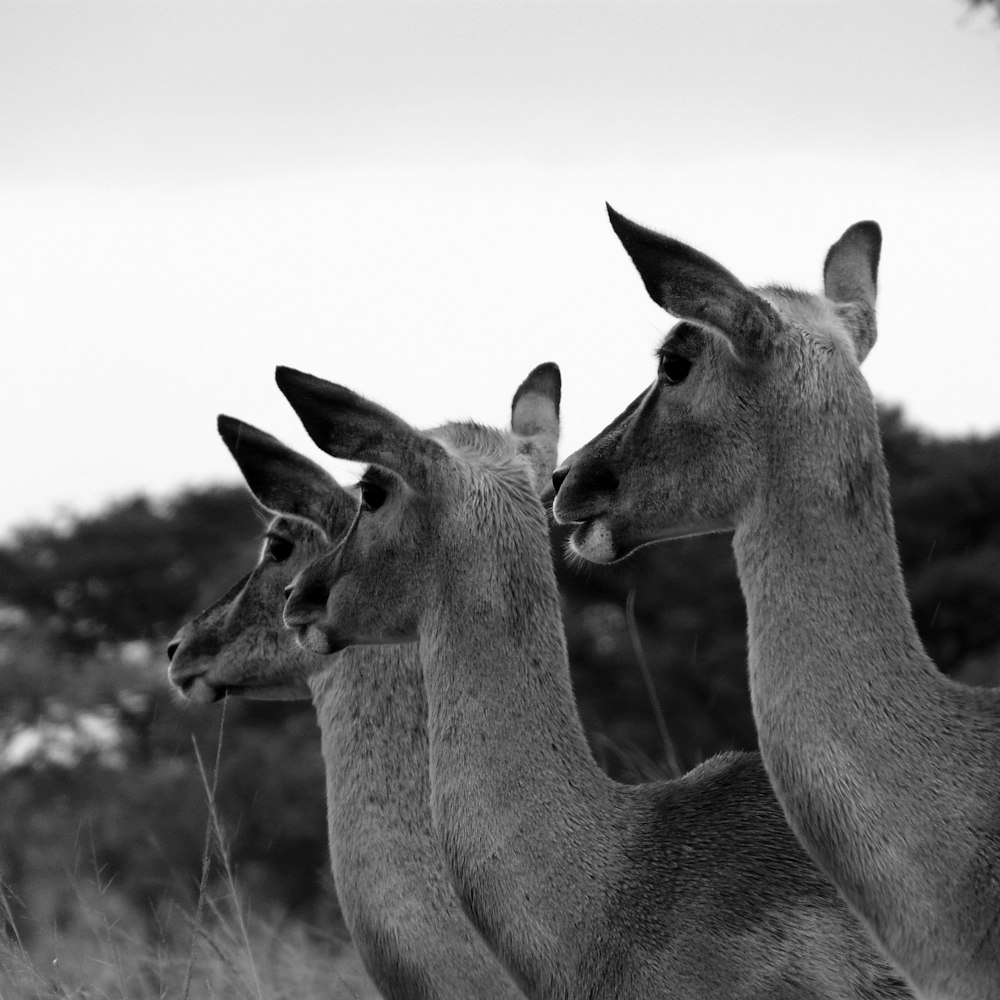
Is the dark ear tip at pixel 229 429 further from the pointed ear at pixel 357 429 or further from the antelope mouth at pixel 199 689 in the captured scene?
the pointed ear at pixel 357 429

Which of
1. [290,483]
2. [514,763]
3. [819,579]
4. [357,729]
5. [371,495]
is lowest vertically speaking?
[514,763]

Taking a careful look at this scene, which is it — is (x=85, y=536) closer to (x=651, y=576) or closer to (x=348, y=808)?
(x=651, y=576)

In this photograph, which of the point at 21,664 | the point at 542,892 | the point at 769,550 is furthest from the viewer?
the point at 21,664

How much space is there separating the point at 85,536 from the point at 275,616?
22509mm

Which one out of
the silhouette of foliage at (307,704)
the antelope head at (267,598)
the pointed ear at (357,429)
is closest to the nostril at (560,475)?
the pointed ear at (357,429)

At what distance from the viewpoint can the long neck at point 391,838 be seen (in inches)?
257

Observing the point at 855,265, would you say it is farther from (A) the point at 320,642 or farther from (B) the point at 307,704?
(B) the point at 307,704

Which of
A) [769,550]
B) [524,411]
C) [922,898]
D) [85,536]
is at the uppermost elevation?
[85,536]

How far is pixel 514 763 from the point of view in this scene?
5.77 metres

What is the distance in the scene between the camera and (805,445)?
5227mm

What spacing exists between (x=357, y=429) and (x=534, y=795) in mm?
1227

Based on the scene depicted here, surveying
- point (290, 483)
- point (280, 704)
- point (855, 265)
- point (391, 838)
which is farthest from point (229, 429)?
point (280, 704)

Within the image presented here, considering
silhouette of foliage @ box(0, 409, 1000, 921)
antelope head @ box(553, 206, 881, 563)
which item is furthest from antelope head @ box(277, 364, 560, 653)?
Result: silhouette of foliage @ box(0, 409, 1000, 921)

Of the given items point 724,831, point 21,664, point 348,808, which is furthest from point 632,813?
point 21,664
